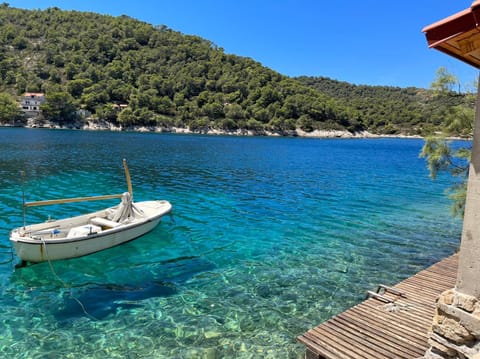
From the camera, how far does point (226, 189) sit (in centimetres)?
2730

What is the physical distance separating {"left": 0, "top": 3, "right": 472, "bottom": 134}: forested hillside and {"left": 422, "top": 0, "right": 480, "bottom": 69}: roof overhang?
436 ft

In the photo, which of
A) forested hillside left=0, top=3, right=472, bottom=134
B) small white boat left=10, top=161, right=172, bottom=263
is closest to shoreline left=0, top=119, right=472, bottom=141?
forested hillside left=0, top=3, right=472, bottom=134

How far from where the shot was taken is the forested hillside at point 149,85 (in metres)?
139

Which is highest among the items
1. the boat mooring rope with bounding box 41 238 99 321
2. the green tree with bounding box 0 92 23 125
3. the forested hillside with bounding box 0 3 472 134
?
the forested hillside with bounding box 0 3 472 134

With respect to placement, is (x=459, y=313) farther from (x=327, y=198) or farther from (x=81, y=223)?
(x=327, y=198)

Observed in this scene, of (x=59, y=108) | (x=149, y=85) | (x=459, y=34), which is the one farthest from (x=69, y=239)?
(x=149, y=85)

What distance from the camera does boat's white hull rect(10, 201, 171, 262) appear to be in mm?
11008

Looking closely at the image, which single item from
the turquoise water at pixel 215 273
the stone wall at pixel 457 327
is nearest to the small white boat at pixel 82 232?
the turquoise water at pixel 215 273

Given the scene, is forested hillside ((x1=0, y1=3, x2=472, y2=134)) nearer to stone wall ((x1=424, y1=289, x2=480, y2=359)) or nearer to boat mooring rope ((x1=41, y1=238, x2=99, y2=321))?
boat mooring rope ((x1=41, y1=238, x2=99, y2=321))

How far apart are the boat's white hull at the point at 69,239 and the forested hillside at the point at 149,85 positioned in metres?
122

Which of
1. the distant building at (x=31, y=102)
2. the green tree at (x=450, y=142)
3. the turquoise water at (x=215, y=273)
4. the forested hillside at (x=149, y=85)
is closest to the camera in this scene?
the turquoise water at (x=215, y=273)

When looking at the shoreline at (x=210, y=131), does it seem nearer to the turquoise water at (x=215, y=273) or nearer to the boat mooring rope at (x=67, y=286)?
the turquoise water at (x=215, y=273)

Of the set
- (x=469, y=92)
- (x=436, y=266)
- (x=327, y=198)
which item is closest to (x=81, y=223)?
(x=436, y=266)

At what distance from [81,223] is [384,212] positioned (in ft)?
56.2
